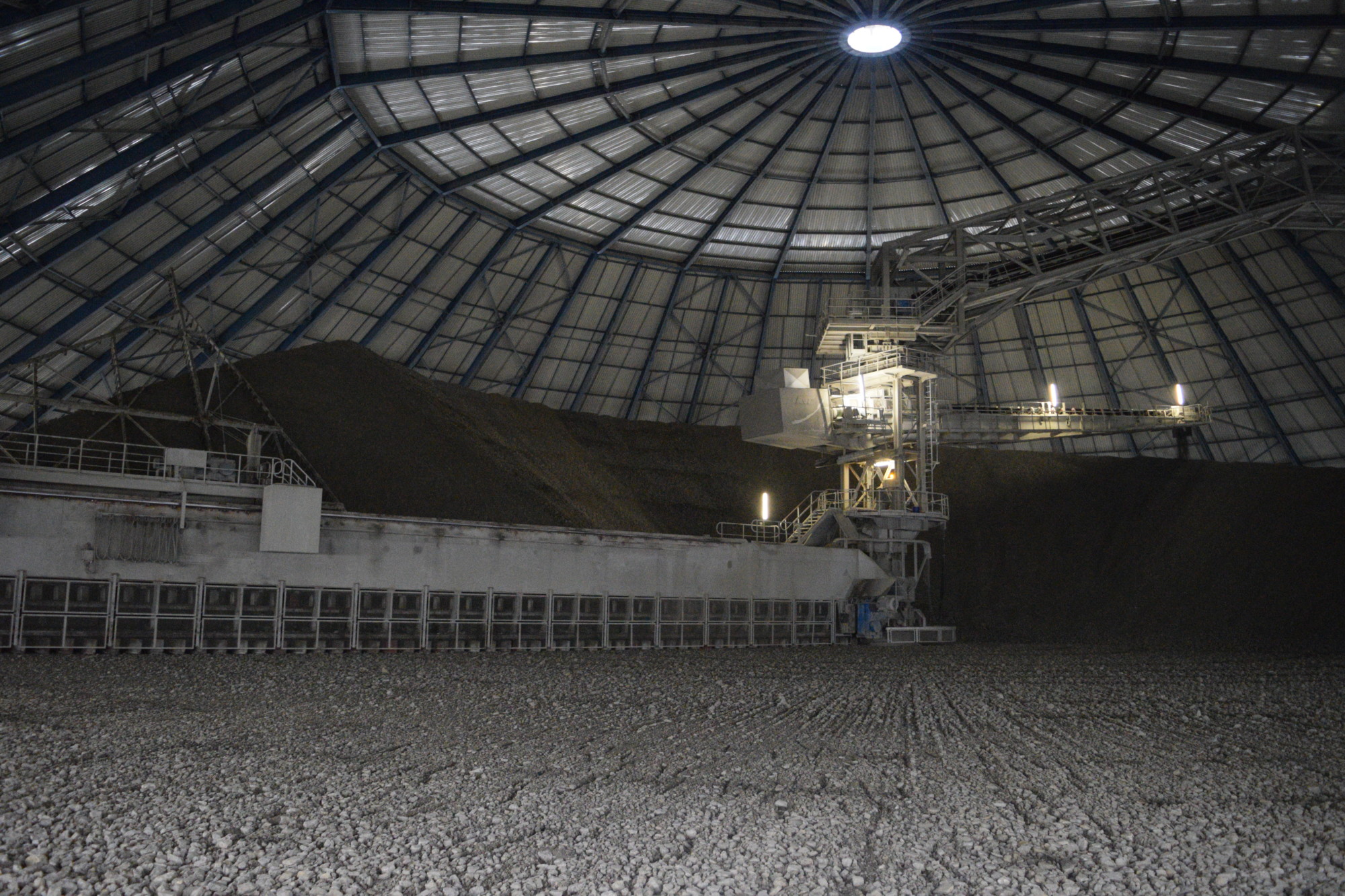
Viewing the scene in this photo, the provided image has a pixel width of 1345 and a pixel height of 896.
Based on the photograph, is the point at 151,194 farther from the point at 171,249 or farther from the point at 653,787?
the point at 653,787

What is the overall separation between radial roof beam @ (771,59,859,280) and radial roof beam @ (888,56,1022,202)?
1.97 m

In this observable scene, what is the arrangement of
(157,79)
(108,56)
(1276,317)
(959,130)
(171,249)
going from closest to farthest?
(108,56), (157,79), (171,249), (959,130), (1276,317)

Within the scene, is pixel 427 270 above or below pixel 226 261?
above

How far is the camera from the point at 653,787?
10719 millimetres

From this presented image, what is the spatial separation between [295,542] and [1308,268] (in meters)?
42.8

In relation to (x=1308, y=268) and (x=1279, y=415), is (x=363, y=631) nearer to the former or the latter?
(x=1308, y=268)

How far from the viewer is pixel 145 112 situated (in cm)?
2723

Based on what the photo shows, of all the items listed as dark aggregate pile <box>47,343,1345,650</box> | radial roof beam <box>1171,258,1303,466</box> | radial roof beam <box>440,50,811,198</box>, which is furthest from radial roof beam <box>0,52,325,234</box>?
radial roof beam <box>1171,258,1303,466</box>

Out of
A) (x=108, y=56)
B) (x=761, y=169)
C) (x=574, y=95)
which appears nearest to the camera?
(x=108, y=56)

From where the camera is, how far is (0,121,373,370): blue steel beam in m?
32.3

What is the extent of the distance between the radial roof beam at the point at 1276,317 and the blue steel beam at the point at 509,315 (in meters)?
31.4

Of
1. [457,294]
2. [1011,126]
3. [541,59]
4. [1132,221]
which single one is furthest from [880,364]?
[457,294]

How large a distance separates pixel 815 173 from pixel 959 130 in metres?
6.27

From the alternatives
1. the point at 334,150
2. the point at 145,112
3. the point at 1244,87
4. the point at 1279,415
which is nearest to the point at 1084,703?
the point at 1244,87
